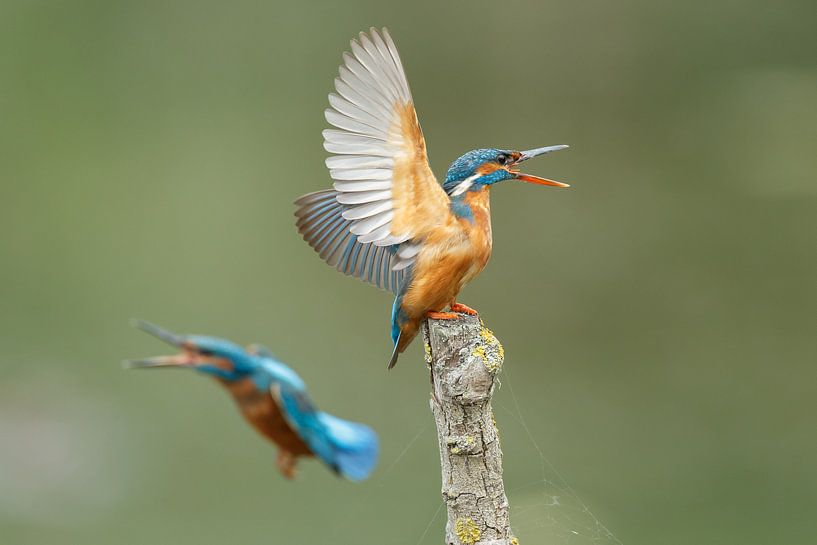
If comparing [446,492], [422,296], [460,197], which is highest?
[460,197]

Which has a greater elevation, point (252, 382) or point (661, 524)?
point (252, 382)

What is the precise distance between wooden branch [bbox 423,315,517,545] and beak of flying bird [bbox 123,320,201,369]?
594mm

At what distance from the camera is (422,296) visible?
1488 millimetres

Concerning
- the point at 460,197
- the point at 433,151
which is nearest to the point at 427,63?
the point at 433,151

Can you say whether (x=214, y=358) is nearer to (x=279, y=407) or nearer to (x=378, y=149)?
(x=279, y=407)

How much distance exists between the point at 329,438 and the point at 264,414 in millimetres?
56

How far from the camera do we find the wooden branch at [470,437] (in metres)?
1.38

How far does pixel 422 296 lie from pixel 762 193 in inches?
112

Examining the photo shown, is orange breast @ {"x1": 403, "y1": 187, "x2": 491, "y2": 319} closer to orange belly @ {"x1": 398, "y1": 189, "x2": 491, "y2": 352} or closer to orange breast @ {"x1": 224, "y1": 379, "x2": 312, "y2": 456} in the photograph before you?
orange belly @ {"x1": 398, "y1": 189, "x2": 491, "y2": 352}

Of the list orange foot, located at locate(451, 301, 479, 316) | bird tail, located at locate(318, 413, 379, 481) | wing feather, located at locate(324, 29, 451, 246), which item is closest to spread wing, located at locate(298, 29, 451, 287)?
wing feather, located at locate(324, 29, 451, 246)

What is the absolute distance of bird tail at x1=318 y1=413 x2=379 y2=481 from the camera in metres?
0.86

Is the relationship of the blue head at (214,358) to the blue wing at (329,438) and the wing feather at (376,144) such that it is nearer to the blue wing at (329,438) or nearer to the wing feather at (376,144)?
the blue wing at (329,438)

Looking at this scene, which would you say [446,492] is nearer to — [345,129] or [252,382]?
[345,129]

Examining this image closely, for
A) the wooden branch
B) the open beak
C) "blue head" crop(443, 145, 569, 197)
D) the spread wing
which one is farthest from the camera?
"blue head" crop(443, 145, 569, 197)
